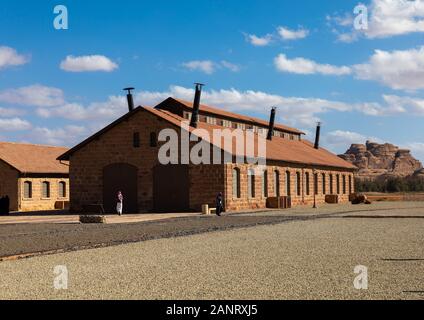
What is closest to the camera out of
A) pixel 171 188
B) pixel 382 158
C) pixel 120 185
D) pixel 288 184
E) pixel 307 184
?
pixel 171 188

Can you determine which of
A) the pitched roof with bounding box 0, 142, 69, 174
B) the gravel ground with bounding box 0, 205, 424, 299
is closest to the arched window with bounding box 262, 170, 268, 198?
the pitched roof with bounding box 0, 142, 69, 174

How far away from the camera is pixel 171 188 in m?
37.1

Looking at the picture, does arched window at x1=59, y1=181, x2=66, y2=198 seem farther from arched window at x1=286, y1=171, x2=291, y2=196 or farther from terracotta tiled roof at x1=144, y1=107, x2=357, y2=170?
arched window at x1=286, y1=171, x2=291, y2=196

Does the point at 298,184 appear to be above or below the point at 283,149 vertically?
below

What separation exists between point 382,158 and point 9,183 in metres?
154

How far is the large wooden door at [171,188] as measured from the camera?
3675 cm

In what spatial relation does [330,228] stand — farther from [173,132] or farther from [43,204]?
[43,204]

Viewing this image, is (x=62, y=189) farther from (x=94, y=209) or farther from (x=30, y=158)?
(x=94, y=209)

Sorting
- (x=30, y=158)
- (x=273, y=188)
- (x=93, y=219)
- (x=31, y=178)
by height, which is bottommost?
(x=93, y=219)

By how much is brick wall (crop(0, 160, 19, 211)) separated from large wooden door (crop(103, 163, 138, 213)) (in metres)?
8.98

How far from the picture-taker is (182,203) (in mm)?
36781

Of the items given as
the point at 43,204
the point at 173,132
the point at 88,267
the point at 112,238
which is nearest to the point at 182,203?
the point at 173,132

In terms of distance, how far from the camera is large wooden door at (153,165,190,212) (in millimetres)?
36750

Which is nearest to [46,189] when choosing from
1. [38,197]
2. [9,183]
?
[38,197]
